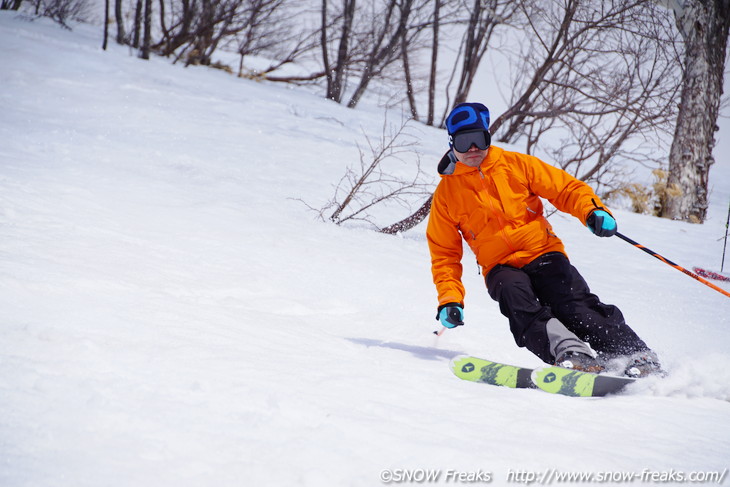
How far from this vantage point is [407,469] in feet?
3.95

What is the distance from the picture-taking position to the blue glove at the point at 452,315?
2.55 meters

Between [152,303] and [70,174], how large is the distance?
2.89m

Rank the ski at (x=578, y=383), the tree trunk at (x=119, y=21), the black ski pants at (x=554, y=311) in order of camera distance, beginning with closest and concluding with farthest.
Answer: the ski at (x=578, y=383) → the black ski pants at (x=554, y=311) → the tree trunk at (x=119, y=21)

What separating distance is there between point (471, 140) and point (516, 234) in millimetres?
528

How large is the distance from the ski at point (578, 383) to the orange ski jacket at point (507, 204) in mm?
653

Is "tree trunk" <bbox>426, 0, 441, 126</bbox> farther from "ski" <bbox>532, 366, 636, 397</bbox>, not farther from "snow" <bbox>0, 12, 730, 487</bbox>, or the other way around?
"ski" <bbox>532, 366, 636, 397</bbox>

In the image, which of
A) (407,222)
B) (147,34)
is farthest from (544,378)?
(147,34)

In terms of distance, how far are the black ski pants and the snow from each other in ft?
0.97

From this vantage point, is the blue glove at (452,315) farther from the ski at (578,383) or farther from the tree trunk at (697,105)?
the tree trunk at (697,105)

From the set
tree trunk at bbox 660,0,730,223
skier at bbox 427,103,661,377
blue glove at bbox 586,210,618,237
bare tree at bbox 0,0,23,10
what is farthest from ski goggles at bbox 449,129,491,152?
bare tree at bbox 0,0,23,10

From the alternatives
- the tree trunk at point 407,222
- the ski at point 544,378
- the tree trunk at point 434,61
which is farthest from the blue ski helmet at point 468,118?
the tree trunk at point 434,61

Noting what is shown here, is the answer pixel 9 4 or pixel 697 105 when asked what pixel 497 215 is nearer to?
pixel 697 105

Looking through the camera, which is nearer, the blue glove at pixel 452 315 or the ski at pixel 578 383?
the ski at pixel 578 383

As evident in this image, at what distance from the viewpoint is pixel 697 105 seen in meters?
8.78
